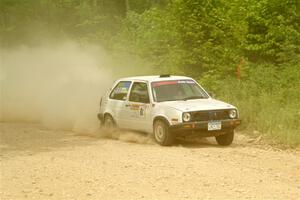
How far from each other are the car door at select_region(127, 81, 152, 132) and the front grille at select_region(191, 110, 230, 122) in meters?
1.25

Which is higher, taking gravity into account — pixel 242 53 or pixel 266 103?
pixel 242 53

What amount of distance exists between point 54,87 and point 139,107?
8.32 meters

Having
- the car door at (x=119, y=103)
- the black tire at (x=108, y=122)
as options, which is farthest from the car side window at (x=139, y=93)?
the black tire at (x=108, y=122)

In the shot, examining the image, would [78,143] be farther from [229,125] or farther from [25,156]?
[229,125]

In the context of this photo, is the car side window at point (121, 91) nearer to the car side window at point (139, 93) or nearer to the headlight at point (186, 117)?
the car side window at point (139, 93)

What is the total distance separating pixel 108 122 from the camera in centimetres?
1568

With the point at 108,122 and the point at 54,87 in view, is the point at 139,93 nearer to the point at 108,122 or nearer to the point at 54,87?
the point at 108,122

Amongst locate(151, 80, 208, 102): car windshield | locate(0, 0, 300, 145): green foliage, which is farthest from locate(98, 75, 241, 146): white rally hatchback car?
locate(0, 0, 300, 145): green foliage

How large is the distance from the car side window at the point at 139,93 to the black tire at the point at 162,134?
771mm

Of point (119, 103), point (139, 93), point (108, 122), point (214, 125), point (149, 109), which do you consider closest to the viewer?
point (214, 125)

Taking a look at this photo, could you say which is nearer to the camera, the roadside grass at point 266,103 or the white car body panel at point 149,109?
the white car body panel at point 149,109

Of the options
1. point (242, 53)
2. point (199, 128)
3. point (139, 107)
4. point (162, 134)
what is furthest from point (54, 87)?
point (199, 128)

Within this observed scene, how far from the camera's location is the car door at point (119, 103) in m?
15.0

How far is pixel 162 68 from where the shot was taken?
74.7 ft
